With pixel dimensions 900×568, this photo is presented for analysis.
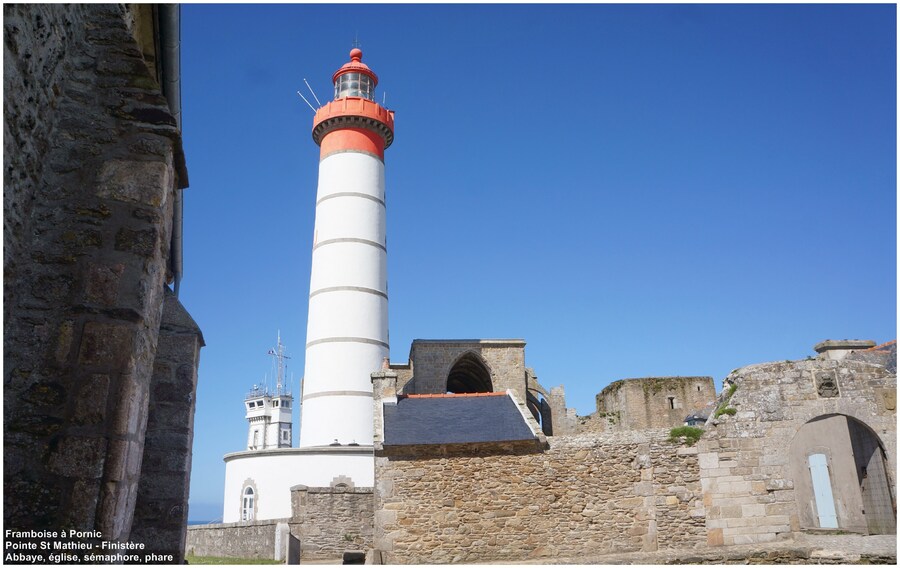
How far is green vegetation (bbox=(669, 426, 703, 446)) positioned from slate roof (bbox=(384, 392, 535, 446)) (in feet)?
7.85

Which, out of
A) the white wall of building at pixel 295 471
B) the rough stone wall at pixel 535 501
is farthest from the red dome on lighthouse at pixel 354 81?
the rough stone wall at pixel 535 501

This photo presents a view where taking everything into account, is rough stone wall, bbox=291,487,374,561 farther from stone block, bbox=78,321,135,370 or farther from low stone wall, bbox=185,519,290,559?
stone block, bbox=78,321,135,370

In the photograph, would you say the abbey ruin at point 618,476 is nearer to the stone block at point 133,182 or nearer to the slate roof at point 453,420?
the slate roof at point 453,420

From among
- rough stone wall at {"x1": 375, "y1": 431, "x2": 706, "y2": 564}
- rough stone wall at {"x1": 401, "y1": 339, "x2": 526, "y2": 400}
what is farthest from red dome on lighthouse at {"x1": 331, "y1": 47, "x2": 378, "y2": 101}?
rough stone wall at {"x1": 375, "y1": 431, "x2": 706, "y2": 564}

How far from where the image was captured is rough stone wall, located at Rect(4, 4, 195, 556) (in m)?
2.29

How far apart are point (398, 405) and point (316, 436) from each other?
22.1 ft

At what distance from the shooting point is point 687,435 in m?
10.6

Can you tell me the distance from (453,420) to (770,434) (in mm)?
5321

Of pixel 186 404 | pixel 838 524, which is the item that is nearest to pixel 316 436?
pixel 838 524

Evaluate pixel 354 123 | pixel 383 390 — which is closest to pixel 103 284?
pixel 383 390

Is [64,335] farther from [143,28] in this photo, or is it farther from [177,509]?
[143,28]

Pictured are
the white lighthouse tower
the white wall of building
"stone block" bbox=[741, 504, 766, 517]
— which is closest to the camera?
"stone block" bbox=[741, 504, 766, 517]

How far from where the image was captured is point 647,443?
10.5 m

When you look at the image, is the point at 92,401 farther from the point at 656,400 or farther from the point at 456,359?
the point at 656,400
